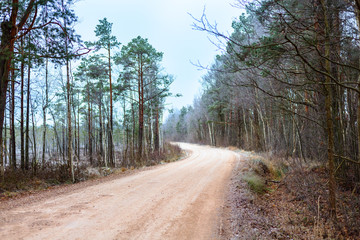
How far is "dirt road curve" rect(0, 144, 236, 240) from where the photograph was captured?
381cm

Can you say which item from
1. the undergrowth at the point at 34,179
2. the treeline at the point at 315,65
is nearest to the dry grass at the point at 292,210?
the treeline at the point at 315,65

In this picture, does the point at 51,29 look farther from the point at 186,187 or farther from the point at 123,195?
the point at 186,187

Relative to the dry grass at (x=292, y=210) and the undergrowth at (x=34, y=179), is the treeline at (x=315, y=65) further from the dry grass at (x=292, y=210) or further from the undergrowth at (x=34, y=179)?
the undergrowth at (x=34, y=179)

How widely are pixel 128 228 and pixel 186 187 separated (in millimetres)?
3833

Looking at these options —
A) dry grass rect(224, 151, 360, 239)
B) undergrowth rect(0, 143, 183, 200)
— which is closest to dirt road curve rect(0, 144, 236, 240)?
dry grass rect(224, 151, 360, 239)

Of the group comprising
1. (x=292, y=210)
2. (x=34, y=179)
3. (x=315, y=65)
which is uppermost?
(x=315, y=65)

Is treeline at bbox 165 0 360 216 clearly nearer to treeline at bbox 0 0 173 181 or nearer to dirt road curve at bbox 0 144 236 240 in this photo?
dirt road curve at bbox 0 144 236 240

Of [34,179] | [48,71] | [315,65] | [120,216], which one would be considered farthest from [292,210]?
[48,71]

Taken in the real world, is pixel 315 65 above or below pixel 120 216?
above

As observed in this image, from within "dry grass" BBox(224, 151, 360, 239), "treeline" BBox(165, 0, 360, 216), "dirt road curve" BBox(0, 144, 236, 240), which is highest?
"treeline" BBox(165, 0, 360, 216)

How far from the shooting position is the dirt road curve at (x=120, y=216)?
3807 mm

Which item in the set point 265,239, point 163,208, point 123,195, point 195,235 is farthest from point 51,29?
point 265,239

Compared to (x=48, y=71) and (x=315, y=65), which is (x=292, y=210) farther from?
(x=48, y=71)

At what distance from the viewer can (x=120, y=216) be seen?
4.66m
